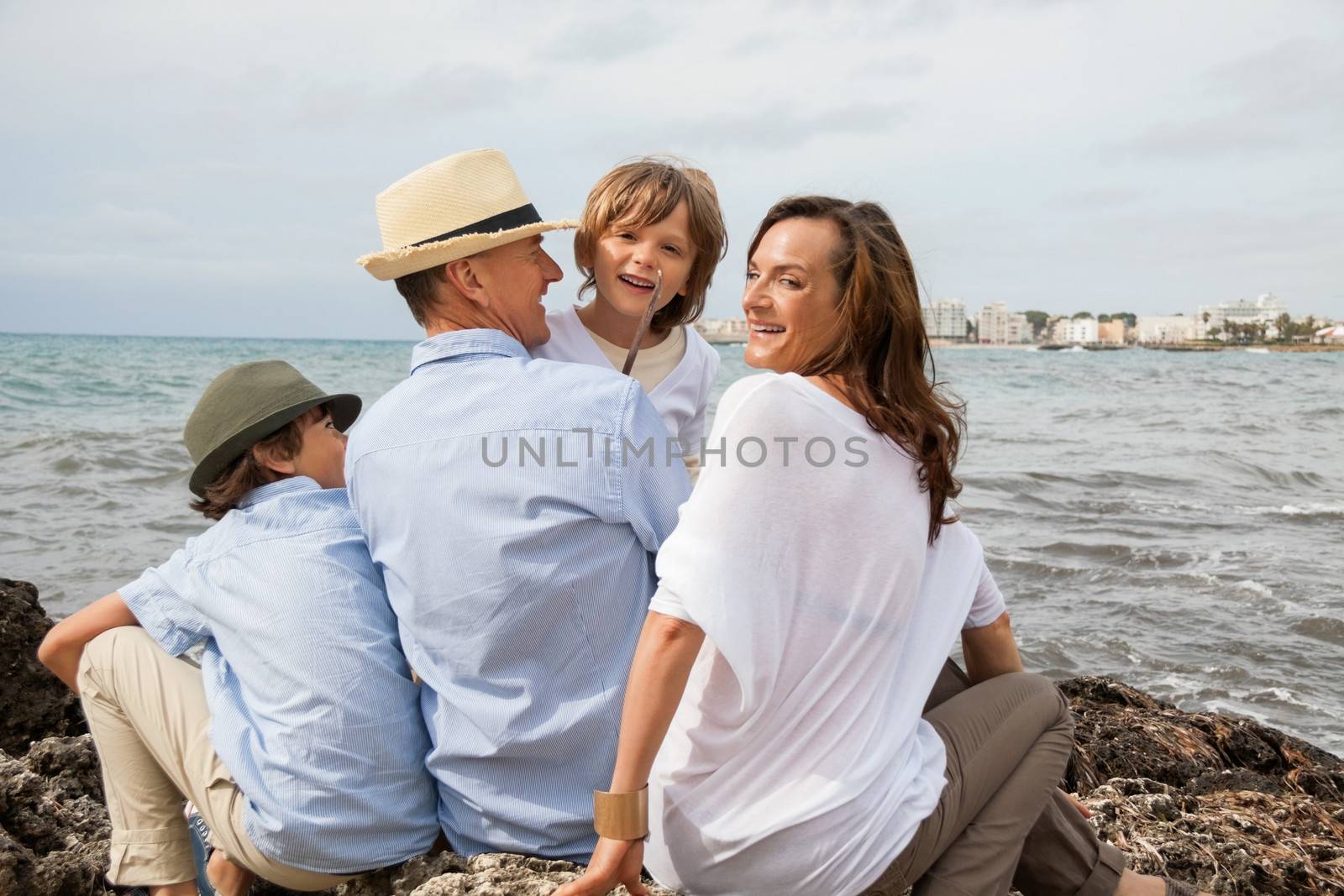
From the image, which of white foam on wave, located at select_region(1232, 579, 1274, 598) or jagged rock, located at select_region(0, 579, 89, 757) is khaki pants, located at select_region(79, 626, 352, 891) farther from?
white foam on wave, located at select_region(1232, 579, 1274, 598)

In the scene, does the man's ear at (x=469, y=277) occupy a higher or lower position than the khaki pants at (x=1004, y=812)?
higher

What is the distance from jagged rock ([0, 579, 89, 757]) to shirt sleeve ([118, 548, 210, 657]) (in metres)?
1.75

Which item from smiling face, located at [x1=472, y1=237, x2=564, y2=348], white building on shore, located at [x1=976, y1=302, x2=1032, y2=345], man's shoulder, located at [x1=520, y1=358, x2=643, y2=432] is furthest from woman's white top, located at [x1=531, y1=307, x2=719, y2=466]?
white building on shore, located at [x1=976, y1=302, x2=1032, y2=345]

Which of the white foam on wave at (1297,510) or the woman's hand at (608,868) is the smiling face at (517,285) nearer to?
the woman's hand at (608,868)

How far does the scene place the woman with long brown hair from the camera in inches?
73.2

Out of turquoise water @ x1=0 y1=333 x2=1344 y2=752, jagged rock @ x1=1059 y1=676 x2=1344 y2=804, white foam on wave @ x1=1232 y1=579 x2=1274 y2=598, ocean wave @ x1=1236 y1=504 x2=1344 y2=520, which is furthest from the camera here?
ocean wave @ x1=1236 y1=504 x2=1344 y2=520

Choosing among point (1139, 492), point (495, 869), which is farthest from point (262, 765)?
point (1139, 492)

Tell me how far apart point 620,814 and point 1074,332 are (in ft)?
344

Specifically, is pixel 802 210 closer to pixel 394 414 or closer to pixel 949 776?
pixel 394 414

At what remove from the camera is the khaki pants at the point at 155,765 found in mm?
2340

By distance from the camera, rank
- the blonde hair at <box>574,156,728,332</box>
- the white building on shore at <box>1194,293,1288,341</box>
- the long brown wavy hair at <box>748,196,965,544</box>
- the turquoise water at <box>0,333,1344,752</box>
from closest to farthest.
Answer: the long brown wavy hair at <box>748,196,965,544</box> → the blonde hair at <box>574,156,728,332</box> → the turquoise water at <box>0,333,1344,752</box> → the white building on shore at <box>1194,293,1288,341</box>

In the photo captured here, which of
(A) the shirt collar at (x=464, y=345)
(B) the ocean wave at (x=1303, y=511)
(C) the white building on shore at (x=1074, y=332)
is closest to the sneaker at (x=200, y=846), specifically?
(A) the shirt collar at (x=464, y=345)

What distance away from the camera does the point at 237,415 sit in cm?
249

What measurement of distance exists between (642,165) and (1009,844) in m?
2.17
